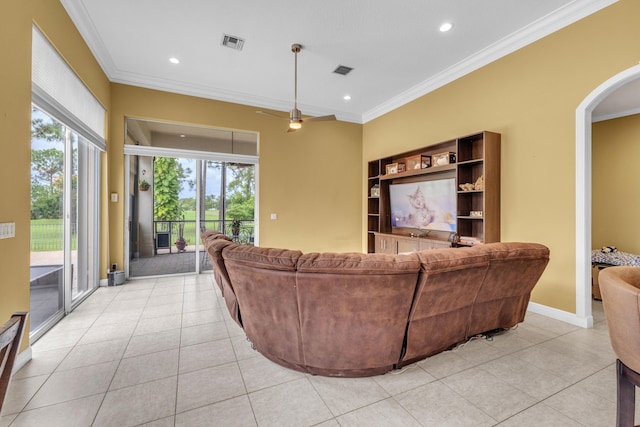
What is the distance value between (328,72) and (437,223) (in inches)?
117

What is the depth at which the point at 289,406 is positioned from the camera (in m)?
1.75

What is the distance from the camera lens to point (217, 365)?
222 centimetres

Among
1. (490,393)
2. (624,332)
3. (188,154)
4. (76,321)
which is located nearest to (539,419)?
(490,393)

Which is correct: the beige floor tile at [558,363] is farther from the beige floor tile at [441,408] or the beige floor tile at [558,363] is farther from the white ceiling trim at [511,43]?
the white ceiling trim at [511,43]

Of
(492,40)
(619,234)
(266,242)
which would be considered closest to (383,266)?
(492,40)

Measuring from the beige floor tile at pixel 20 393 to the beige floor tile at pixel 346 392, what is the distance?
5.98 feet

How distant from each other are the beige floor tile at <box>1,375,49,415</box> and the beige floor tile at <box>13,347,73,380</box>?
7 cm

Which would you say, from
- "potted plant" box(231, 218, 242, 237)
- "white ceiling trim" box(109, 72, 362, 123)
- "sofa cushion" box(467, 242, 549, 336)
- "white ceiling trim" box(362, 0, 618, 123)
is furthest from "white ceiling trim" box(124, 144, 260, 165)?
"sofa cushion" box(467, 242, 549, 336)

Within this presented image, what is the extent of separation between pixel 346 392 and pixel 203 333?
1.63m

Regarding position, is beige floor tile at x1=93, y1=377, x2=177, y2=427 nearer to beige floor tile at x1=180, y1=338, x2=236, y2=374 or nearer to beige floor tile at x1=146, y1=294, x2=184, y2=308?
beige floor tile at x1=180, y1=338, x2=236, y2=374

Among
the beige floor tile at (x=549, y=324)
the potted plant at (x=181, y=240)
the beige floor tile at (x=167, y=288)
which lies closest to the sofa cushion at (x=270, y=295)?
the beige floor tile at (x=167, y=288)

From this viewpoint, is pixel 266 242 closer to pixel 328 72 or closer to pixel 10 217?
pixel 328 72

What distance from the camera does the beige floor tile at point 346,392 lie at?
5.75ft

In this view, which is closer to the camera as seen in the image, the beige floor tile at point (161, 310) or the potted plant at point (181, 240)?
the beige floor tile at point (161, 310)
